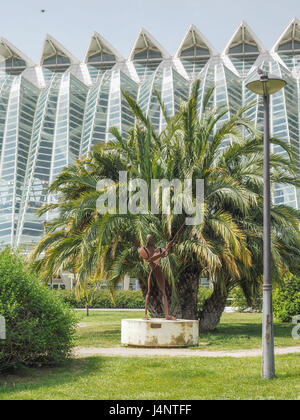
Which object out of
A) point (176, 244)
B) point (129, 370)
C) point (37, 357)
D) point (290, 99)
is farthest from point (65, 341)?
point (290, 99)

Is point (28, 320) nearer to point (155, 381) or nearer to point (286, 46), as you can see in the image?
point (155, 381)

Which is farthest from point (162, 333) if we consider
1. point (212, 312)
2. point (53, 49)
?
point (53, 49)

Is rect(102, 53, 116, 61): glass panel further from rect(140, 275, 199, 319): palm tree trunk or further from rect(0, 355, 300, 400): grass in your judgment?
rect(0, 355, 300, 400): grass

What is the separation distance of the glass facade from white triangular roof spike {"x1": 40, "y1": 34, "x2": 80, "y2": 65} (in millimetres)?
147

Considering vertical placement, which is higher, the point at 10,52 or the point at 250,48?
the point at 250,48

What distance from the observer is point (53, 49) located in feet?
253

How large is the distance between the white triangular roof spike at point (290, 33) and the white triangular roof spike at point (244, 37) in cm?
208

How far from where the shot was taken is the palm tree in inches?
587

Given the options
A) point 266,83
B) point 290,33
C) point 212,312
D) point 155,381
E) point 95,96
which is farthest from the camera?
point 290,33

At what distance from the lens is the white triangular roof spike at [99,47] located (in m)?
74.2

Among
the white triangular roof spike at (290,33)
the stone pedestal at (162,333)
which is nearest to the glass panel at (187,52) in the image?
the white triangular roof spike at (290,33)

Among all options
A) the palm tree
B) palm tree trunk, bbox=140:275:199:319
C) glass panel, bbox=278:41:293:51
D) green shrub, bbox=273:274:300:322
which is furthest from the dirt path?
glass panel, bbox=278:41:293:51

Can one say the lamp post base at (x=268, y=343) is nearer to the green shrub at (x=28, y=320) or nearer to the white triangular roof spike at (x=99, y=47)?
the green shrub at (x=28, y=320)

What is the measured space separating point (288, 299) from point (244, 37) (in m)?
61.5
